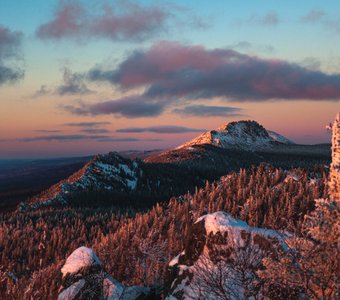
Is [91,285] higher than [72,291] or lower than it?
higher

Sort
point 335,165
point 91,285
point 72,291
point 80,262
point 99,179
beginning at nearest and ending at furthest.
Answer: point 335,165 → point 72,291 → point 91,285 → point 80,262 → point 99,179

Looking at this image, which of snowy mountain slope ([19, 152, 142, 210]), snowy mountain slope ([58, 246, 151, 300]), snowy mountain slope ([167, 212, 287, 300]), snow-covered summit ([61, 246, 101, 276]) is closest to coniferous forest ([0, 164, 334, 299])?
snowy mountain slope ([167, 212, 287, 300])

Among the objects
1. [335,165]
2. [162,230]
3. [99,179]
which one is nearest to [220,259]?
[335,165]

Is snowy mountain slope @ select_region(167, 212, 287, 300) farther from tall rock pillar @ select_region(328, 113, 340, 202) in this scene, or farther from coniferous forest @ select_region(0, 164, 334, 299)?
tall rock pillar @ select_region(328, 113, 340, 202)

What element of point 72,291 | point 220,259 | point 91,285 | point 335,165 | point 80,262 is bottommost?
point 72,291

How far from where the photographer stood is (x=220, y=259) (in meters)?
16.5

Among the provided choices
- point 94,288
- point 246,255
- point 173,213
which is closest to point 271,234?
point 246,255

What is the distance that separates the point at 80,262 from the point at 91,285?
1.71 metres

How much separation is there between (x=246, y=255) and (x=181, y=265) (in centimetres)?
327

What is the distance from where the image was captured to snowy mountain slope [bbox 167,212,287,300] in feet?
50.2

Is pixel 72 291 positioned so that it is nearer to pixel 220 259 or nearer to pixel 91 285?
pixel 91 285

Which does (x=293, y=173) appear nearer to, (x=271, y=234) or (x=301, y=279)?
(x=271, y=234)

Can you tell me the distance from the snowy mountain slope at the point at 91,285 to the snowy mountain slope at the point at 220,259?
86.6 inches

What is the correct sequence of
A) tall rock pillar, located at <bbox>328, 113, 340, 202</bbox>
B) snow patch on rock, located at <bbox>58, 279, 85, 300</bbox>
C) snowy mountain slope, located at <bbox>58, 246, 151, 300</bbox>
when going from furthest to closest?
snow patch on rock, located at <bbox>58, 279, 85, 300</bbox> → snowy mountain slope, located at <bbox>58, 246, 151, 300</bbox> → tall rock pillar, located at <bbox>328, 113, 340, 202</bbox>
